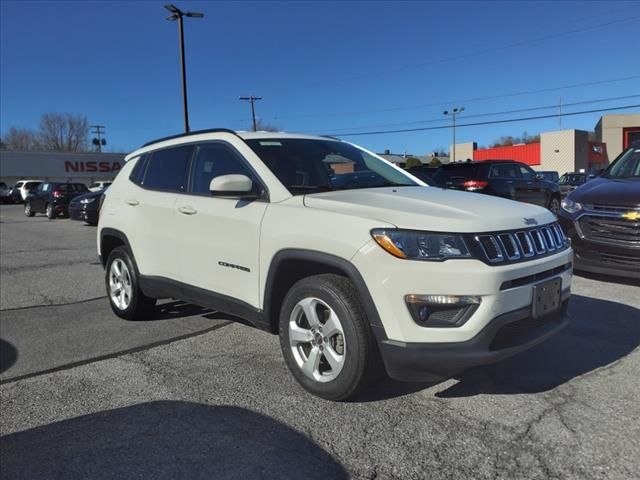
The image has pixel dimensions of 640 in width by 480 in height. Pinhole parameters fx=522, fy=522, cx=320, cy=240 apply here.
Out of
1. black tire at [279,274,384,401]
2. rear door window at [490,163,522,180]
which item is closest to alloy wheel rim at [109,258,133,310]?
black tire at [279,274,384,401]

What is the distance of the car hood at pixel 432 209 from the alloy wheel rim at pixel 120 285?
2628mm

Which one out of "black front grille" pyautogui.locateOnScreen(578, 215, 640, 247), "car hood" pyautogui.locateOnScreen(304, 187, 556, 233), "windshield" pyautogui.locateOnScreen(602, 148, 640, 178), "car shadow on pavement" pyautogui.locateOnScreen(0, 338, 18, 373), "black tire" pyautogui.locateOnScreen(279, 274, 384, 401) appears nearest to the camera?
"car hood" pyautogui.locateOnScreen(304, 187, 556, 233)

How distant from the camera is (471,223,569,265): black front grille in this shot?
2893 mm

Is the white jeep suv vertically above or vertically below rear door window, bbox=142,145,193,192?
below

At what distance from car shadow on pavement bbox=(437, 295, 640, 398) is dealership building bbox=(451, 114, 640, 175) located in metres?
51.9

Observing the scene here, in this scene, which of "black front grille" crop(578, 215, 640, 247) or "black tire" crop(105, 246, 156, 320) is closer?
"black tire" crop(105, 246, 156, 320)

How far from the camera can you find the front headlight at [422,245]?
9.36 ft

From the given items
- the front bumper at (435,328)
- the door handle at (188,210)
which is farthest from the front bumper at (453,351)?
the door handle at (188,210)

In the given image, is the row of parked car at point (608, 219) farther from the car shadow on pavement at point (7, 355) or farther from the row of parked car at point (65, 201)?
the row of parked car at point (65, 201)

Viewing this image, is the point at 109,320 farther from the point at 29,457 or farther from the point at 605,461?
the point at 605,461

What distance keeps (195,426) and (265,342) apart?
155 cm

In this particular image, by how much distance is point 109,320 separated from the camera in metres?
5.39

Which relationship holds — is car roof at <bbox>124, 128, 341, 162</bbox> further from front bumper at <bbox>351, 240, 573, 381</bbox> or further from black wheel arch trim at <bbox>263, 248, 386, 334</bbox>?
front bumper at <bbox>351, 240, 573, 381</bbox>

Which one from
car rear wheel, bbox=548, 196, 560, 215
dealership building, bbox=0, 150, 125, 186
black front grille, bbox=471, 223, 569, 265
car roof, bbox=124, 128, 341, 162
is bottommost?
car rear wheel, bbox=548, 196, 560, 215
